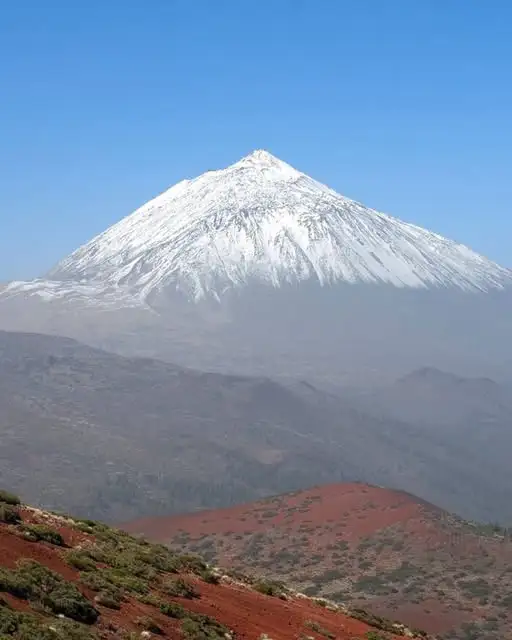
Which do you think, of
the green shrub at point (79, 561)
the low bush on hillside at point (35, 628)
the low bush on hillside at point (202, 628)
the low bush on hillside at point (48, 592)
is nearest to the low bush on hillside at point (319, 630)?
the low bush on hillside at point (202, 628)

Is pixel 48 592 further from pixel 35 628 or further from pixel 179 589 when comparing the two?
pixel 179 589

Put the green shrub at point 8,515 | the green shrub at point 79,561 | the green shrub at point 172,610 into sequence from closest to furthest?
1. the green shrub at point 172,610
2. the green shrub at point 79,561
3. the green shrub at point 8,515

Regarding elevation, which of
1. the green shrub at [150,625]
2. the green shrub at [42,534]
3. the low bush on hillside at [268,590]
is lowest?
the green shrub at [150,625]

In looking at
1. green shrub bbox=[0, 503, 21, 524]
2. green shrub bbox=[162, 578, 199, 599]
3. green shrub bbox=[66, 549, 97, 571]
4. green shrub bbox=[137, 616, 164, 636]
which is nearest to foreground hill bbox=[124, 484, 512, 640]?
green shrub bbox=[162, 578, 199, 599]

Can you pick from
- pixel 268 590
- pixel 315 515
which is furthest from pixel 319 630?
pixel 315 515

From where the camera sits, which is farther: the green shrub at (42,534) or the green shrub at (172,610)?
the green shrub at (42,534)

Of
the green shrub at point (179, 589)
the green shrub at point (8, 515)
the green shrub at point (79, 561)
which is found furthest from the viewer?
the green shrub at point (8, 515)

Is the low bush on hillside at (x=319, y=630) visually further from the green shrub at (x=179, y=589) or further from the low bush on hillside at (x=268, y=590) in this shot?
the low bush on hillside at (x=268, y=590)
